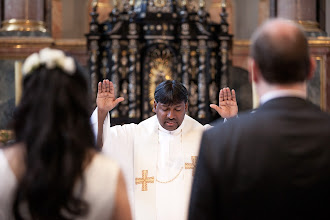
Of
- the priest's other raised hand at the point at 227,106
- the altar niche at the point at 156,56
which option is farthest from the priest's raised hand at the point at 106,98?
the altar niche at the point at 156,56

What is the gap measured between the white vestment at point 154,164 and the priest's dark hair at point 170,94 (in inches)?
14.4

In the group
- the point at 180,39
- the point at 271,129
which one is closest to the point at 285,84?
the point at 271,129

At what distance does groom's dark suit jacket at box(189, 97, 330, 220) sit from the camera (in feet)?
7.55

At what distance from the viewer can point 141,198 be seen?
17.3 ft

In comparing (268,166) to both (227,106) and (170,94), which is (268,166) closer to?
(227,106)

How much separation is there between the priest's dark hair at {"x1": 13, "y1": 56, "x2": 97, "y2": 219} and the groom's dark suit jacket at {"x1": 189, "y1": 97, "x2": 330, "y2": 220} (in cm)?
50

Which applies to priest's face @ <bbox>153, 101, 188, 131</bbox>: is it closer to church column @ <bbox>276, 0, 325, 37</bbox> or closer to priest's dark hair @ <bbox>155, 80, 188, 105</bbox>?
priest's dark hair @ <bbox>155, 80, 188, 105</bbox>

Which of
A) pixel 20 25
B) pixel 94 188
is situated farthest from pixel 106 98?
pixel 20 25

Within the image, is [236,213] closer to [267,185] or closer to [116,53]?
[267,185]

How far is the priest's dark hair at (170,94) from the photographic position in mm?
5199

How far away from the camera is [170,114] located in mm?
5246

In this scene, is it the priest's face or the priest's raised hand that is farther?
the priest's face

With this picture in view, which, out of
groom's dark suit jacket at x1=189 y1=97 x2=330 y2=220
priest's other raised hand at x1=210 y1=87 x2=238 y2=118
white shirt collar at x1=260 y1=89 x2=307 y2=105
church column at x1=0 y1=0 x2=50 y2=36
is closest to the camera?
groom's dark suit jacket at x1=189 y1=97 x2=330 y2=220

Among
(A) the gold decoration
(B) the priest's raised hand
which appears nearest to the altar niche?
(A) the gold decoration
